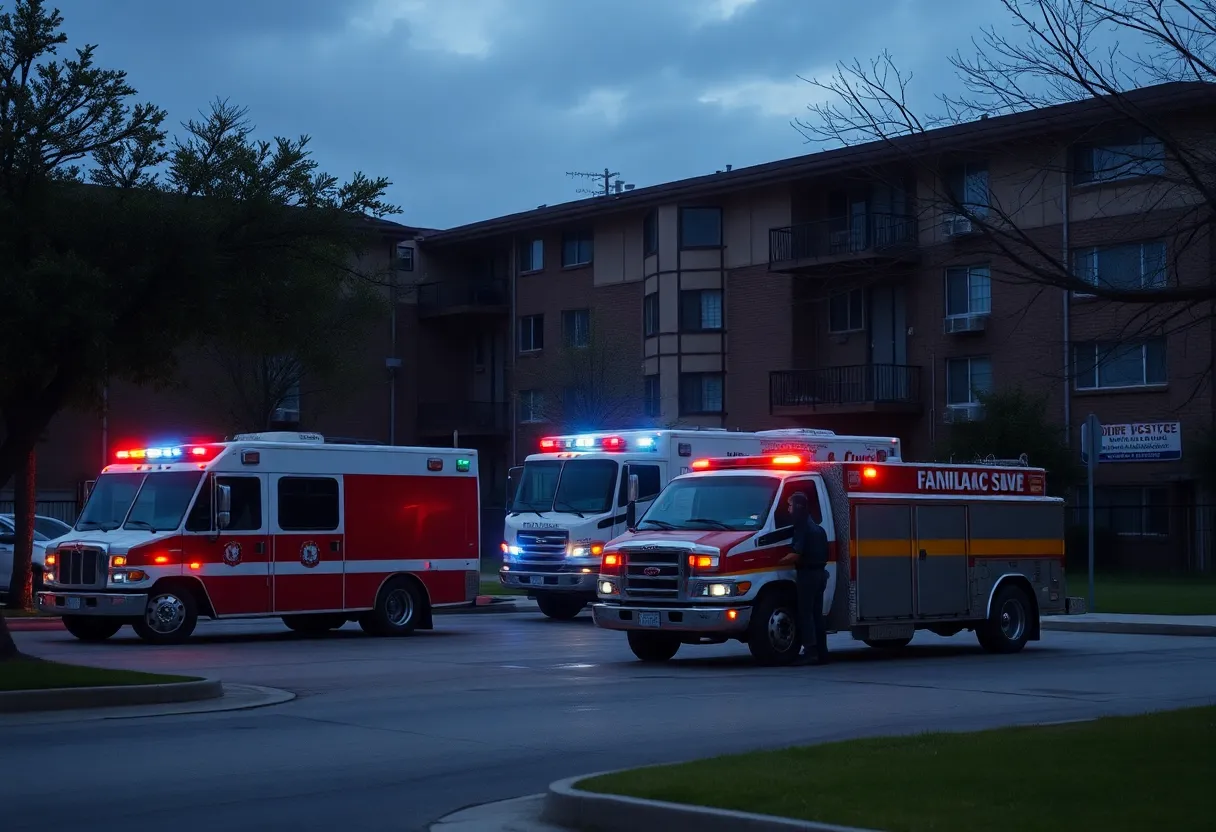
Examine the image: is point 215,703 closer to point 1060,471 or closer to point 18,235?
point 18,235

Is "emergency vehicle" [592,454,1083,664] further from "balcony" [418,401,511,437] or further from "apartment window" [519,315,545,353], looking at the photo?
"balcony" [418,401,511,437]

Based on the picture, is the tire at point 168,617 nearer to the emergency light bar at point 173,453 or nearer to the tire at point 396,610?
the emergency light bar at point 173,453

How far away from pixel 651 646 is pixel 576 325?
110 feet

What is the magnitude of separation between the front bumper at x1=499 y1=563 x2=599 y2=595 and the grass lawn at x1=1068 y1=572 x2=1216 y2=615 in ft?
29.0

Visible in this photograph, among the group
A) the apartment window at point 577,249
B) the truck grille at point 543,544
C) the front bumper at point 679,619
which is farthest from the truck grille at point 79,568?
the apartment window at point 577,249

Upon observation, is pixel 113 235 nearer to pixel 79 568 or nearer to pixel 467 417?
pixel 79 568

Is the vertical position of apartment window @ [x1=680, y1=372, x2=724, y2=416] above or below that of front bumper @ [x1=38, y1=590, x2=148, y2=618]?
above

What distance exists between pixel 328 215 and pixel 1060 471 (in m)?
25.2

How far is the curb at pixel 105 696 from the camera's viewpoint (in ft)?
45.0

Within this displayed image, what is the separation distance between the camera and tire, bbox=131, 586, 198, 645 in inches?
834

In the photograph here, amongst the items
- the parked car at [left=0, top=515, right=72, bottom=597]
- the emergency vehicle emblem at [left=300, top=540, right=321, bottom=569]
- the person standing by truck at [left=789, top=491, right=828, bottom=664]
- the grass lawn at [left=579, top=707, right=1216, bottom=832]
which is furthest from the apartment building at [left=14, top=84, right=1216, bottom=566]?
the grass lawn at [left=579, top=707, right=1216, bottom=832]

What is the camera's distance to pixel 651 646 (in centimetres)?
1948

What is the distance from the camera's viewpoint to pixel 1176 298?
10391 mm

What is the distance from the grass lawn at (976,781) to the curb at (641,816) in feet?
0.58
